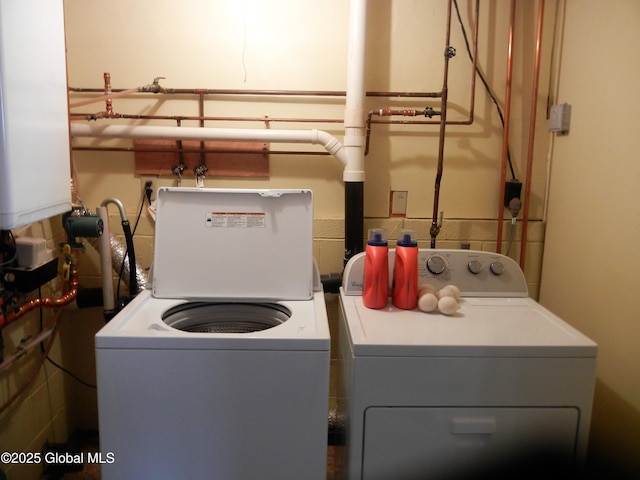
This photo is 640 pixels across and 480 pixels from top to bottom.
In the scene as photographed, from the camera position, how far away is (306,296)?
1.75m

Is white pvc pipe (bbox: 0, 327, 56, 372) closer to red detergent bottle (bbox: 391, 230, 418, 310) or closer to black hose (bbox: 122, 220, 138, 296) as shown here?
black hose (bbox: 122, 220, 138, 296)

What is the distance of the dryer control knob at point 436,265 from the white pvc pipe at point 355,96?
17.9 inches

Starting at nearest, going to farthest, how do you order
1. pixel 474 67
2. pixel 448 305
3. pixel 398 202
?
pixel 448 305 < pixel 474 67 < pixel 398 202

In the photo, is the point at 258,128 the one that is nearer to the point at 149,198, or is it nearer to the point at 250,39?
the point at 250,39

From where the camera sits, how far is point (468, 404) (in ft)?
4.38

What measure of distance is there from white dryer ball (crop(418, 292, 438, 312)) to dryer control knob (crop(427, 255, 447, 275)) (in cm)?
17

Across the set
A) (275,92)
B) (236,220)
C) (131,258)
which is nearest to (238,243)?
(236,220)

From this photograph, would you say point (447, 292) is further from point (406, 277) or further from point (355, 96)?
point (355, 96)

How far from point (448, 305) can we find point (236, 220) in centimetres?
81

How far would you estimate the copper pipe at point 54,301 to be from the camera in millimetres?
1576

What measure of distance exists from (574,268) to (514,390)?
750 mm

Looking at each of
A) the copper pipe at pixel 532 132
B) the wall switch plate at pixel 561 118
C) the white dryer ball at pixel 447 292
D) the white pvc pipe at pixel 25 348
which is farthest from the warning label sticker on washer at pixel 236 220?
the wall switch plate at pixel 561 118

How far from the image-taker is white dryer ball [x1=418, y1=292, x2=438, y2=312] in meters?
1.57

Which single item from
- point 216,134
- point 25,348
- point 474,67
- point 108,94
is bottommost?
point 25,348
